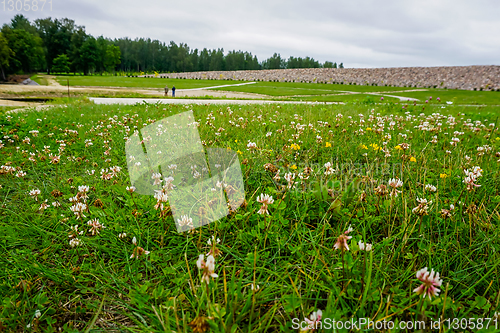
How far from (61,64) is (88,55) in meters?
8.42

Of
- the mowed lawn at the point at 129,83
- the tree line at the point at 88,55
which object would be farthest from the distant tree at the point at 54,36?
the mowed lawn at the point at 129,83

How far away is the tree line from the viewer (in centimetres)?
5931

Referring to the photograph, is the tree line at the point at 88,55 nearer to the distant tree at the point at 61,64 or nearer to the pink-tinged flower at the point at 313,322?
the distant tree at the point at 61,64

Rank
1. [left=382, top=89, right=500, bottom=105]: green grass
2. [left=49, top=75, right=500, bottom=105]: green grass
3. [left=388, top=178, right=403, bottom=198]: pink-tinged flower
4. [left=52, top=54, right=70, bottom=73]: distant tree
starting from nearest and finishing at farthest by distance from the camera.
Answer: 1. [left=388, top=178, right=403, bottom=198]: pink-tinged flower
2. [left=382, top=89, right=500, bottom=105]: green grass
3. [left=49, top=75, right=500, bottom=105]: green grass
4. [left=52, top=54, right=70, bottom=73]: distant tree

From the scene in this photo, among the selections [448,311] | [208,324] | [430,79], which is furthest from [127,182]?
[430,79]

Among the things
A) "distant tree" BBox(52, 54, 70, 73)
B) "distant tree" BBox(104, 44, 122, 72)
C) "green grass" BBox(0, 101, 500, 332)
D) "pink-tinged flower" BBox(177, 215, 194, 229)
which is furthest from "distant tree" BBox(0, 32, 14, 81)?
"pink-tinged flower" BBox(177, 215, 194, 229)

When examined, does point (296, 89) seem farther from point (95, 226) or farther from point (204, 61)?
point (204, 61)

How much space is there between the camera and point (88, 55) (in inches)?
2992

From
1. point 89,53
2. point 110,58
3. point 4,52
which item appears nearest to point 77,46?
point 89,53

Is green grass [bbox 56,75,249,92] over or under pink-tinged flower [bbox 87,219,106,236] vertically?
over

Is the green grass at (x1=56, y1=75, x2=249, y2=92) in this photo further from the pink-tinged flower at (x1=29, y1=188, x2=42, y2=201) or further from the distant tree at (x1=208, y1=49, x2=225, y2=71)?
the distant tree at (x1=208, y1=49, x2=225, y2=71)

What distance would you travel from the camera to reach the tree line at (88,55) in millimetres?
59312

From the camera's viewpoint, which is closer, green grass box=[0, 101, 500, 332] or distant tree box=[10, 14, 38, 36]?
green grass box=[0, 101, 500, 332]

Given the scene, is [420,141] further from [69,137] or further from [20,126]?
[20,126]
